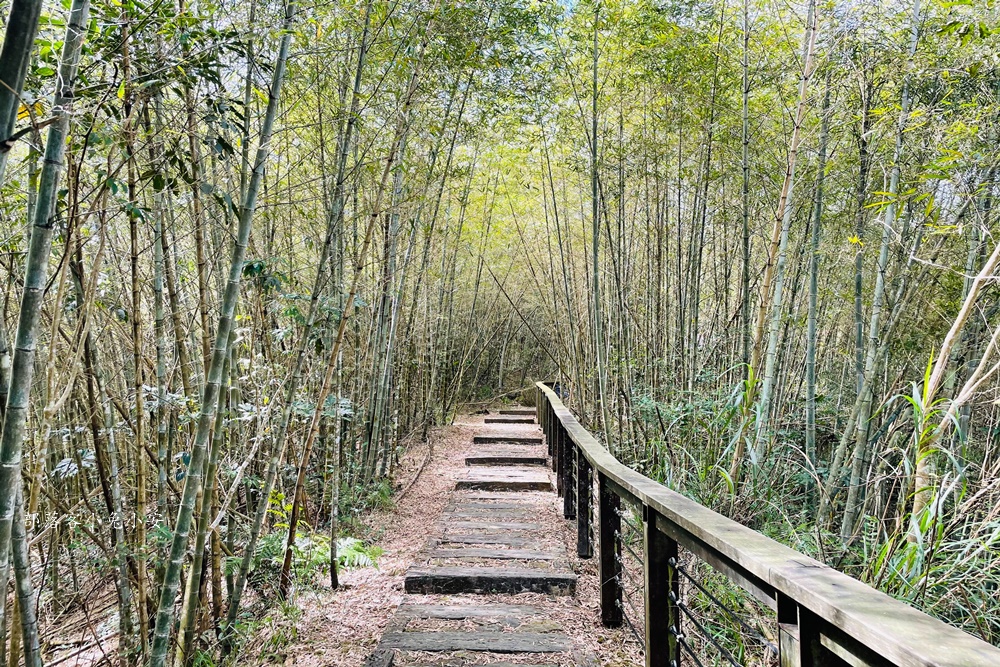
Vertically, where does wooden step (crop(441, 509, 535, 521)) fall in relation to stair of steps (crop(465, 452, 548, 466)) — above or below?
below

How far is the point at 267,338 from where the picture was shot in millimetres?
2842

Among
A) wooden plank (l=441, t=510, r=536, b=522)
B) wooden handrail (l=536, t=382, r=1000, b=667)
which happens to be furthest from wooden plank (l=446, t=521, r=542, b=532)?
wooden handrail (l=536, t=382, r=1000, b=667)

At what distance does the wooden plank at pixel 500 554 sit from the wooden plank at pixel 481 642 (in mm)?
765

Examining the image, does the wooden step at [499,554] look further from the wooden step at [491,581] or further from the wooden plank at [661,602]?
the wooden plank at [661,602]

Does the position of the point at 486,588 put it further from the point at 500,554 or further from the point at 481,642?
the point at 481,642

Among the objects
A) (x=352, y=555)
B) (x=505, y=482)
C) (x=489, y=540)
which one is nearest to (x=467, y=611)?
(x=352, y=555)

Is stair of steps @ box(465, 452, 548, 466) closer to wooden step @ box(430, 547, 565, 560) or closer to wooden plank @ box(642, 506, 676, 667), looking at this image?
wooden step @ box(430, 547, 565, 560)

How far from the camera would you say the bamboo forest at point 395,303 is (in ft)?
5.32

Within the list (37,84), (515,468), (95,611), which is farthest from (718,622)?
(515,468)

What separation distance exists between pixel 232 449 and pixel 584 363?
317 cm

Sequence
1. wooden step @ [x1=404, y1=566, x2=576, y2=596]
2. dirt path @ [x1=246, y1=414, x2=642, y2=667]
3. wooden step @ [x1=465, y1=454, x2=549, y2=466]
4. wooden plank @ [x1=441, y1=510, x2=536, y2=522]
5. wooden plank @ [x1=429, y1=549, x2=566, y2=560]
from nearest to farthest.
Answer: dirt path @ [x1=246, y1=414, x2=642, y2=667]
wooden step @ [x1=404, y1=566, x2=576, y2=596]
wooden plank @ [x1=429, y1=549, x2=566, y2=560]
wooden plank @ [x1=441, y1=510, x2=536, y2=522]
wooden step @ [x1=465, y1=454, x2=549, y2=466]

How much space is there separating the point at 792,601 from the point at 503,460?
4.84 m

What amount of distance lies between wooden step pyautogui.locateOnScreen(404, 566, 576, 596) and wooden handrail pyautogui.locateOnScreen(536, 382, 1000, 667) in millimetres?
850

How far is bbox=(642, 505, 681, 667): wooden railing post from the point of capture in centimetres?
160
